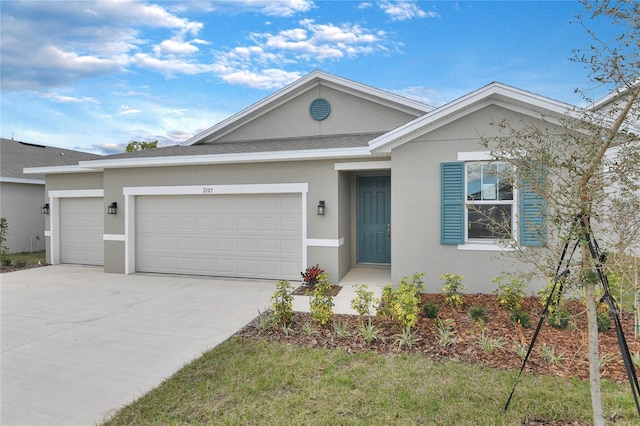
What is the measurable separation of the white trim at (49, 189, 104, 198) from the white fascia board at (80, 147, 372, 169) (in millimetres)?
1287

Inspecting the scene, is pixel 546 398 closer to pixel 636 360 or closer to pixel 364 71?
pixel 636 360

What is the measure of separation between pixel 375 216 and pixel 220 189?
4.27 meters

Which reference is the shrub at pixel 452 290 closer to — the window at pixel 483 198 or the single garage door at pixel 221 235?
the window at pixel 483 198

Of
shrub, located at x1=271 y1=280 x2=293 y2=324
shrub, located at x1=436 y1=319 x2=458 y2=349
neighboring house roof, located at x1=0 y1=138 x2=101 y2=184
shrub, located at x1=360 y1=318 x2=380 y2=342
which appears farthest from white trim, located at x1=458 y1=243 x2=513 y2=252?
neighboring house roof, located at x1=0 y1=138 x2=101 y2=184

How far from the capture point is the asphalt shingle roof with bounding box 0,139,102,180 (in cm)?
1393

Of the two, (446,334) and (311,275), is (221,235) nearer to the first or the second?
(311,275)

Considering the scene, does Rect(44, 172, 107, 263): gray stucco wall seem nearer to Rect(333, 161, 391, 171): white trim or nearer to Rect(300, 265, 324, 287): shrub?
Rect(300, 265, 324, 287): shrub

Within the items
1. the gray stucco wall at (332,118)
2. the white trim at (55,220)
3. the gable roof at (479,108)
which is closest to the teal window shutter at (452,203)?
the gable roof at (479,108)

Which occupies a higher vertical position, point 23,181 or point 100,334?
point 23,181

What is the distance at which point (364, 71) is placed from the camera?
1412cm

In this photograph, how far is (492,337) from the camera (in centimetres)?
466

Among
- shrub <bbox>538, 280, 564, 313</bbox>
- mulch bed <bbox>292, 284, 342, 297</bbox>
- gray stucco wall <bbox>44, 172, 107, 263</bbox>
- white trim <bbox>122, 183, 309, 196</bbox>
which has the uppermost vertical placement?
gray stucco wall <bbox>44, 172, 107, 263</bbox>

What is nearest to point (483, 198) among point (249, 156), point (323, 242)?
point (323, 242)

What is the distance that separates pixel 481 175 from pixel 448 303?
8.54 feet
